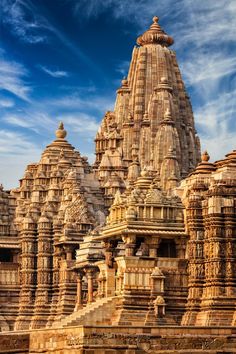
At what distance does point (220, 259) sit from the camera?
64.9 metres

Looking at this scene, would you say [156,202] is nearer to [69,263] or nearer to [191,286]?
[191,286]

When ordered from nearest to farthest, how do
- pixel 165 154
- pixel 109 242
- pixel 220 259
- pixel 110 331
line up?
pixel 110 331, pixel 220 259, pixel 109 242, pixel 165 154

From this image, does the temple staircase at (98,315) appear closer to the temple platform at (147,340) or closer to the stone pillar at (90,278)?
the temple platform at (147,340)

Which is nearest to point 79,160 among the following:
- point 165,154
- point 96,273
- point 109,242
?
point 165,154

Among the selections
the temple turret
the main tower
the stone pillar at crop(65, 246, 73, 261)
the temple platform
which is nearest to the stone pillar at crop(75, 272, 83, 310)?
the temple turret

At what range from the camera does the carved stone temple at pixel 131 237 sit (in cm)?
6391

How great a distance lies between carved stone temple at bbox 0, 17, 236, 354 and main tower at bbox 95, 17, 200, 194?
93 millimetres

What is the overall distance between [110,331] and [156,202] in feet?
32.4

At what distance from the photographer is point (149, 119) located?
9850 centimetres

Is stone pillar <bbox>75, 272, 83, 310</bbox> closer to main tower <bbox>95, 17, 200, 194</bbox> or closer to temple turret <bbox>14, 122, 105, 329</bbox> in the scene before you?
temple turret <bbox>14, 122, 105, 329</bbox>

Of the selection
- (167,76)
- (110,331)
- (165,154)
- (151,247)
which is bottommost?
(110,331)

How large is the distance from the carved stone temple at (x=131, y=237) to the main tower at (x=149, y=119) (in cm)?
9

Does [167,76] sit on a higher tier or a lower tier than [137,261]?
higher

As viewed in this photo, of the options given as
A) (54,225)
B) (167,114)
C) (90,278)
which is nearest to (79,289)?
(90,278)
